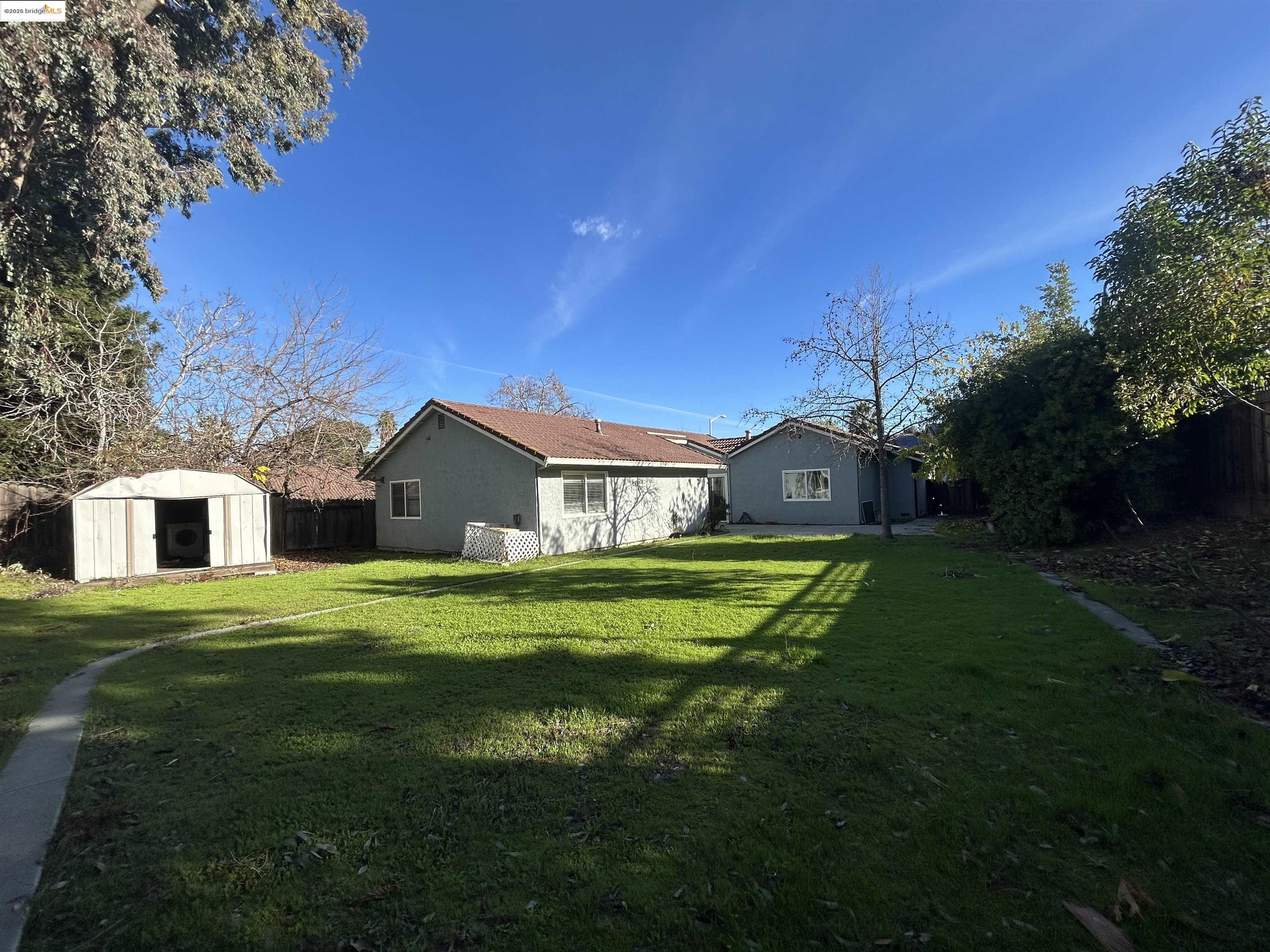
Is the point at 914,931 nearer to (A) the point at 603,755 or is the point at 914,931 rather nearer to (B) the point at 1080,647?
(A) the point at 603,755

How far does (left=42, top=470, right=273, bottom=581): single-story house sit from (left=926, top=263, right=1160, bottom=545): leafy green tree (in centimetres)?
1711

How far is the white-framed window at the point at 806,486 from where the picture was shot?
22.3 m

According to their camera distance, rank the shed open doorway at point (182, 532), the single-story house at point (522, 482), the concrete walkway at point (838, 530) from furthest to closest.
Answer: the concrete walkway at point (838, 530), the single-story house at point (522, 482), the shed open doorway at point (182, 532)

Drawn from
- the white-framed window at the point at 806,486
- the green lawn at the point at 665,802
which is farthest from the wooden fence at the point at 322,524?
the white-framed window at the point at 806,486

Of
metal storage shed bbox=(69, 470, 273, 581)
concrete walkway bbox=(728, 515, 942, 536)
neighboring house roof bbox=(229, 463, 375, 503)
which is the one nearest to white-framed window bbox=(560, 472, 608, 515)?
concrete walkway bbox=(728, 515, 942, 536)

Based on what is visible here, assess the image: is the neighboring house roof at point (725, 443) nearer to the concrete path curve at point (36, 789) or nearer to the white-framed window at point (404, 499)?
the white-framed window at point (404, 499)

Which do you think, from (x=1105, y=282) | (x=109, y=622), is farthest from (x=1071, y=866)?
(x=109, y=622)

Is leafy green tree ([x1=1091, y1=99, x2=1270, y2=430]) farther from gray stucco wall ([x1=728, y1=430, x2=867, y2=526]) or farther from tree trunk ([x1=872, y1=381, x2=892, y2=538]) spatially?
gray stucco wall ([x1=728, y1=430, x2=867, y2=526])

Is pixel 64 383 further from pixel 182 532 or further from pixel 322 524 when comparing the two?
pixel 322 524

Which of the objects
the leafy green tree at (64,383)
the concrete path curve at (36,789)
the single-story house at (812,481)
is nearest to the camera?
the concrete path curve at (36,789)

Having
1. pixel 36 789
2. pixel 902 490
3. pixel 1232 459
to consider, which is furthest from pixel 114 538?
pixel 902 490

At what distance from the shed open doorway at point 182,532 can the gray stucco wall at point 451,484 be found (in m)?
4.78

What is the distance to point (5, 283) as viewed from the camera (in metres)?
12.9

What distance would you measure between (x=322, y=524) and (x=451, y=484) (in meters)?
5.56
